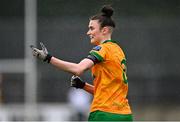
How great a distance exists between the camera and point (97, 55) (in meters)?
6.11

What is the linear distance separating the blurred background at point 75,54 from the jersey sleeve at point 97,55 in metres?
9.97

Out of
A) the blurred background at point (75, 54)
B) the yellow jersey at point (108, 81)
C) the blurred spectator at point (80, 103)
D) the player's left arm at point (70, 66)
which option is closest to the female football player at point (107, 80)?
the yellow jersey at point (108, 81)

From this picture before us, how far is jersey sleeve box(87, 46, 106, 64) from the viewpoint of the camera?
20.0ft

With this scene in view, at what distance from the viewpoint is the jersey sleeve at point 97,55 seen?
20.0 ft

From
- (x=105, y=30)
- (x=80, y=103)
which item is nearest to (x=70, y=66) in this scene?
(x=105, y=30)

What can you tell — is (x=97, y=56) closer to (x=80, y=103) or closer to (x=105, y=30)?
(x=105, y=30)

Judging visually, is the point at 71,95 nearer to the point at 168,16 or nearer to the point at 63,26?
the point at 63,26

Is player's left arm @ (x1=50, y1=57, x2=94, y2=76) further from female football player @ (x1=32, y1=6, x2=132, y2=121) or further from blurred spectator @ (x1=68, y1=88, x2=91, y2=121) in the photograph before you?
blurred spectator @ (x1=68, y1=88, x2=91, y2=121)

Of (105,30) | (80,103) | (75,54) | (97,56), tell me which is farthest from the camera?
(75,54)

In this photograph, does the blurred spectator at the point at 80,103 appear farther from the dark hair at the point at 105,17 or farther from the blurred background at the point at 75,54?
the dark hair at the point at 105,17

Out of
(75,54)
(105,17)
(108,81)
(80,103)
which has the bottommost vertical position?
(108,81)

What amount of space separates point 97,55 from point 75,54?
10.7m

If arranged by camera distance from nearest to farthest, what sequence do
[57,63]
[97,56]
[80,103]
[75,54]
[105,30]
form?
[57,63]
[97,56]
[105,30]
[80,103]
[75,54]

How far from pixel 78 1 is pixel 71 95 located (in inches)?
97.8
